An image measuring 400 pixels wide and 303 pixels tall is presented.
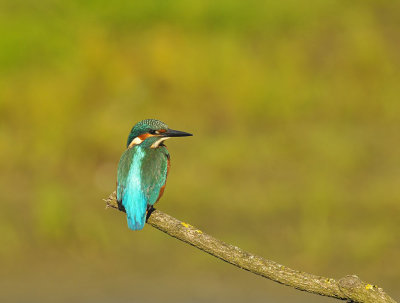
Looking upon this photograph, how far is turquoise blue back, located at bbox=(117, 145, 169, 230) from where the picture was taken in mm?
3863

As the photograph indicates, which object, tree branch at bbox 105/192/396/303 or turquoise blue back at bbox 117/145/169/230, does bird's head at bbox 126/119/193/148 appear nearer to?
turquoise blue back at bbox 117/145/169/230

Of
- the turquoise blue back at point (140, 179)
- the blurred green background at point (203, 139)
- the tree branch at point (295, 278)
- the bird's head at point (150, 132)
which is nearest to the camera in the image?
the tree branch at point (295, 278)

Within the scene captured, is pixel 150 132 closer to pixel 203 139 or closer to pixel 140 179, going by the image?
pixel 140 179

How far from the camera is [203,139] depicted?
840cm

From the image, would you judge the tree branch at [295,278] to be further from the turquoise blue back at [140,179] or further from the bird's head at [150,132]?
the bird's head at [150,132]

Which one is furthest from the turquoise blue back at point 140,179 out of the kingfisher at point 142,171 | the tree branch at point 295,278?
the tree branch at point 295,278

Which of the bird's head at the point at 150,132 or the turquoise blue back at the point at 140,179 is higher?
the bird's head at the point at 150,132

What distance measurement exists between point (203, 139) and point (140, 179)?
4337 mm

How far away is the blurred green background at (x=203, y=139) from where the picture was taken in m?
7.31

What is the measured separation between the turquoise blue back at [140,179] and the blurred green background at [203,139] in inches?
116

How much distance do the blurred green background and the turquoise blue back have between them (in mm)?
2951

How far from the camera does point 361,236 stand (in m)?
7.51

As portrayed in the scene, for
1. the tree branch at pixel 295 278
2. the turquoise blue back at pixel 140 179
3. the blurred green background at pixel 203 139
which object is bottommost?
the tree branch at pixel 295 278

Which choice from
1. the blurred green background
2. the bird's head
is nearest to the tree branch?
the bird's head
